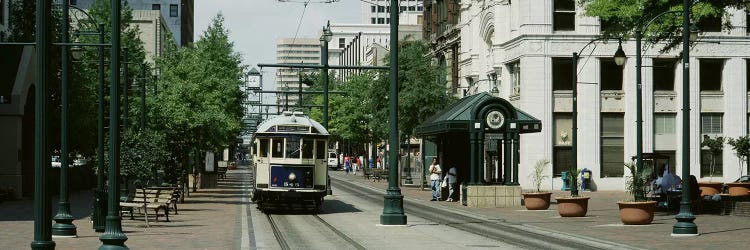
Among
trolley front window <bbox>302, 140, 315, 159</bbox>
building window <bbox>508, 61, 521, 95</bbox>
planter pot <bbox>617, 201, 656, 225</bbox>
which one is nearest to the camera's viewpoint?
planter pot <bbox>617, 201, 656, 225</bbox>

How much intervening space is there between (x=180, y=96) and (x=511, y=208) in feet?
51.8

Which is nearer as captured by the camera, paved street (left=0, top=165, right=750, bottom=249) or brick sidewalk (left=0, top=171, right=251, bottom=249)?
brick sidewalk (left=0, top=171, right=251, bottom=249)

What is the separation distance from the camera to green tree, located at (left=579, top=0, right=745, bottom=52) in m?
33.3

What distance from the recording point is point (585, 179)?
192 feet

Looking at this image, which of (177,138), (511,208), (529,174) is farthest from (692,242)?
(529,174)

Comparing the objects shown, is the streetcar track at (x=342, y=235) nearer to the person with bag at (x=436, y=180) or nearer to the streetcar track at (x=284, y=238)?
the streetcar track at (x=284, y=238)

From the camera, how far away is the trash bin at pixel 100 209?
24.5m

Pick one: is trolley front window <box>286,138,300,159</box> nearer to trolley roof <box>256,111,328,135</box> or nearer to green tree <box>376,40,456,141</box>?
trolley roof <box>256,111,328,135</box>

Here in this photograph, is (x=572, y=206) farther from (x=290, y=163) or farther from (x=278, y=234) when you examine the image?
(x=278, y=234)

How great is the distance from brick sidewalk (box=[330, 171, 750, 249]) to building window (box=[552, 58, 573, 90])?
1908 cm

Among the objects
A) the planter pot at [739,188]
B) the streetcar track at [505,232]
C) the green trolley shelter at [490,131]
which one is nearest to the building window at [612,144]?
the planter pot at [739,188]

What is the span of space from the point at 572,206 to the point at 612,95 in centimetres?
2764

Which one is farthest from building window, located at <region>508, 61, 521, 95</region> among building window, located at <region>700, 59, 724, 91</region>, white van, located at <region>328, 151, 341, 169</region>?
white van, located at <region>328, 151, 341, 169</region>

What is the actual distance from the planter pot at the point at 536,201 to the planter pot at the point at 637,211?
9.26 m
